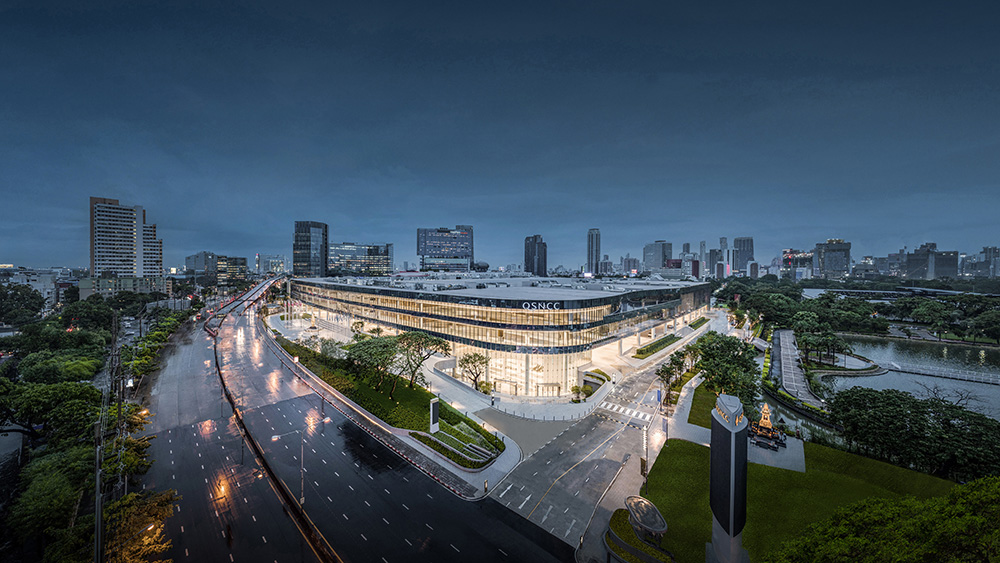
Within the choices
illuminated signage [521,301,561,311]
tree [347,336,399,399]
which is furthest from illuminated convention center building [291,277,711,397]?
tree [347,336,399,399]

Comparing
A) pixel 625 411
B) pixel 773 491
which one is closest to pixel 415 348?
pixel 625 411

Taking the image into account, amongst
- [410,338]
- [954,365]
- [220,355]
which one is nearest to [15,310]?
[220,355]

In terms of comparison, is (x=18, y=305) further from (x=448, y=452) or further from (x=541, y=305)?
(x=541, y=305)

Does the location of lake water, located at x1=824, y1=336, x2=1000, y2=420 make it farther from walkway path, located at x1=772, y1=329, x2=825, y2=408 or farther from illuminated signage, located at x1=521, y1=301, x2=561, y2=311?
illuminated signage, located at x1=521, y1=301, x2=561, y2=311

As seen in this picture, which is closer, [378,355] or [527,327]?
[378,355]

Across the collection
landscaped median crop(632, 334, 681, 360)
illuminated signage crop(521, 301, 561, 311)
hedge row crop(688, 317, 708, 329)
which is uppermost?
illuminated signage crop(521, 301, 561, 311)

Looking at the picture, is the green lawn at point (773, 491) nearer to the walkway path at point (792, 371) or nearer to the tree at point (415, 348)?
the walkway path at point (792, 371)
